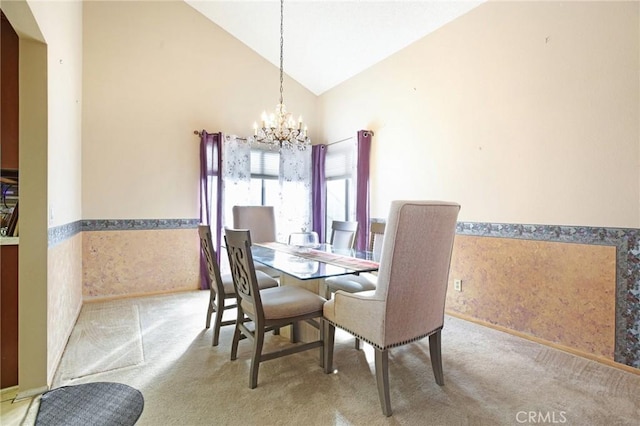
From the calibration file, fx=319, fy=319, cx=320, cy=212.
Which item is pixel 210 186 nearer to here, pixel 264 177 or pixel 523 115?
pixel 264 177

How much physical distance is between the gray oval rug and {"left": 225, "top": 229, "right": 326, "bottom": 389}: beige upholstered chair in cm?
64

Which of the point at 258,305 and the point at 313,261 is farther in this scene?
the point at 313,261

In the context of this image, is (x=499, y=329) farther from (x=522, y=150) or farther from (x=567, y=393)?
(x=522, y=150)

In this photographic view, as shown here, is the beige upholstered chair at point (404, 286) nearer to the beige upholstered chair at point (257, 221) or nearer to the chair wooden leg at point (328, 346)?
the chair wooden leg at point (328, 346)

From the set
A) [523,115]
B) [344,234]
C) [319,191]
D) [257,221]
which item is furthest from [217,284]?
[523,115]

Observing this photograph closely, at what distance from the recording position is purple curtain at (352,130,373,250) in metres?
4.18

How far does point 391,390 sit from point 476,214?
1.88 meters

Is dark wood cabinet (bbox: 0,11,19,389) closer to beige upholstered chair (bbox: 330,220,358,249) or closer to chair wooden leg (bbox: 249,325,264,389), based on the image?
chair wooden leg (bbox: 249,325,264,389)

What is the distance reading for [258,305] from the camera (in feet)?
6.37

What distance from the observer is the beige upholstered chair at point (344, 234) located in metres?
3.32

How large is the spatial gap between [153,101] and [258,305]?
328 centimetres

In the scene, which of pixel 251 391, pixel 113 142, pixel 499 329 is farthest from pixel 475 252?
pixel 113 142

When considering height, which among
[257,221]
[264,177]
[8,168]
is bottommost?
[257,221]

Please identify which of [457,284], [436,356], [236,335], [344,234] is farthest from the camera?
[344,234]
